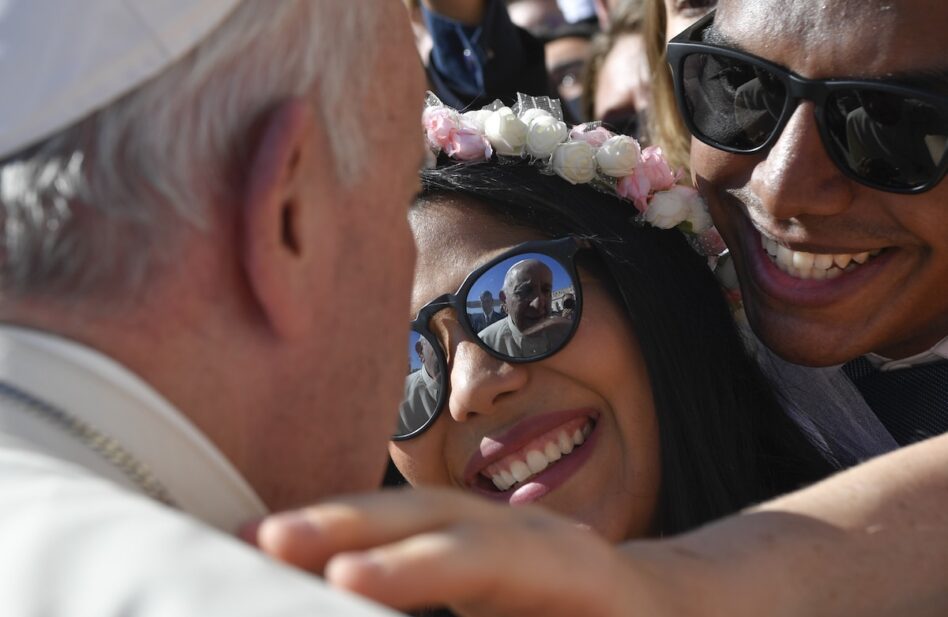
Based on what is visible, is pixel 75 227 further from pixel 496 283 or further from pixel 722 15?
pixel 722 15

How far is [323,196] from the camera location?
1285 mm

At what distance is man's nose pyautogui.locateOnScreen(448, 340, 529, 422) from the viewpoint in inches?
101

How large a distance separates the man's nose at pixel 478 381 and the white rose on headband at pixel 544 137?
1.71 ft

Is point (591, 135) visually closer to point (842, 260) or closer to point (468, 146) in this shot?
point (468, 146)

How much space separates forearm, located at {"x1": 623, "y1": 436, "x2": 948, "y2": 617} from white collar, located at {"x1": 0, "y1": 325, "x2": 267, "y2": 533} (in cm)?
44

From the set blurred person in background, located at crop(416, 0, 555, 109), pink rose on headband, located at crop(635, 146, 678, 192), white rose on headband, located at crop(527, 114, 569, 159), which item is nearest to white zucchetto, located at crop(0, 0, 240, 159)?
white rose on headband, located at crop(527, 114, 569, 159)


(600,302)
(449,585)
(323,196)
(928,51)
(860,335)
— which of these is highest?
(323,196)

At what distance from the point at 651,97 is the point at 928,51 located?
164 centimetres

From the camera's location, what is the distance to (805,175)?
2434 millimetres

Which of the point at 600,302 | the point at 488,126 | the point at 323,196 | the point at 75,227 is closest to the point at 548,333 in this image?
the point at 600,302

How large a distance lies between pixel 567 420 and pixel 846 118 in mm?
850

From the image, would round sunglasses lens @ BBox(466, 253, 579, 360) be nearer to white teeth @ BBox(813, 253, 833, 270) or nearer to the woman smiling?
the woman smiling

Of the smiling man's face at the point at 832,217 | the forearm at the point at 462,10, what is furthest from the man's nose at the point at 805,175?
the forearm at the point at 462,10

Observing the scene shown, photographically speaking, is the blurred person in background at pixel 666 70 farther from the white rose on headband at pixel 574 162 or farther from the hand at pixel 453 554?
the hand at pixel 453 554
